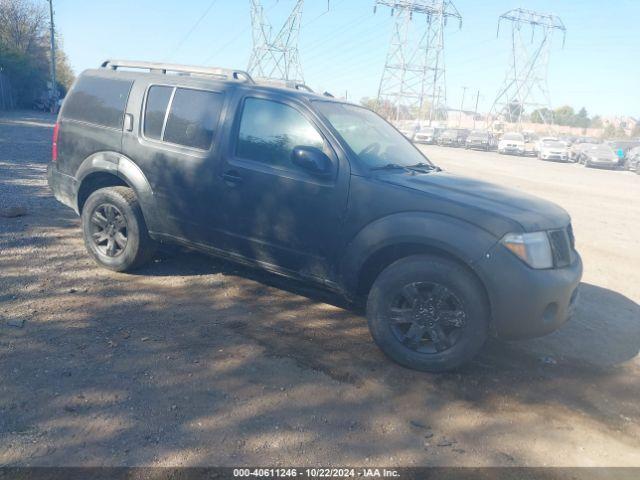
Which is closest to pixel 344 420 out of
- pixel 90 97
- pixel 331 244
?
pixel 331 244

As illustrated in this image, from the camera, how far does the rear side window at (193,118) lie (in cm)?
462

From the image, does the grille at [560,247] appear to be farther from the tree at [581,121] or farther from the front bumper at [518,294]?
the tree at [581,121]

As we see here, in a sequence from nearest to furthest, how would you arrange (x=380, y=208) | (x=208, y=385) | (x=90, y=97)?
(x=208, y=385), (x=380, y=208), (x=90, y=97)

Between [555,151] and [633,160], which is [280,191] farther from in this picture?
[555,151]

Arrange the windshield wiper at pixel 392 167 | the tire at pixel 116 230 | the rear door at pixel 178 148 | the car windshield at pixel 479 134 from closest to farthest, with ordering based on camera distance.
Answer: the windshield wiper at pixel 392 167 → the rear door at pixel 178 148 → the tire at pixel 116 230 → the car windshield at pixel 479 134

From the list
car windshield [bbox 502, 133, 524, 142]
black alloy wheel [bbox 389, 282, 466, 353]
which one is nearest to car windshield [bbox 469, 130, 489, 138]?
car windshield [bbox 502, 133, 524, 142]

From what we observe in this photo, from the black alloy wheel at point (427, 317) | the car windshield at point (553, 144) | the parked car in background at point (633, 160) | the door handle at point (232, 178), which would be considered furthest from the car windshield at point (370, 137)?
the car windshield at point (553, 144)

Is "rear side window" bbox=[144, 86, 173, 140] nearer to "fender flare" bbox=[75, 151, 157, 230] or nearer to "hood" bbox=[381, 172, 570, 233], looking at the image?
"fender flare" bbox=[75, 151, 157, 230]

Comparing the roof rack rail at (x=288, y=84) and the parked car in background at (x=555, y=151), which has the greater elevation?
the roof rack rail at (x=288, y=84)

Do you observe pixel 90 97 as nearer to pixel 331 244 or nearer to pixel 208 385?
pixel 331 244

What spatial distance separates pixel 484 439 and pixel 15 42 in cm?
5503

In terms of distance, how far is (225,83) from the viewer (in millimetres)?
4699

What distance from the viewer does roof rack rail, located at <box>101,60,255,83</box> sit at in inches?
196

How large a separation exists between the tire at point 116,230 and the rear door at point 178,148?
0.29 metres
